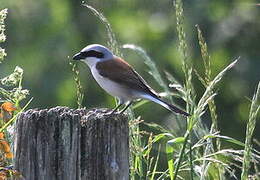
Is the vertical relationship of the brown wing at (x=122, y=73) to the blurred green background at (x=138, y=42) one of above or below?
below

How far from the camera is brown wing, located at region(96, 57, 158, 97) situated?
4.91 m

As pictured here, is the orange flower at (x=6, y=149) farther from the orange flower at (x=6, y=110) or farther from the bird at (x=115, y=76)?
the bird at (x=115, y=76)

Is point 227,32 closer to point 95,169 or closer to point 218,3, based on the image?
point 218,3

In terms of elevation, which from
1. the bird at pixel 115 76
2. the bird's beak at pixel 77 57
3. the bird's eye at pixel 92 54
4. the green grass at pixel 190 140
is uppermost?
the bird's eye at pixel 92 54

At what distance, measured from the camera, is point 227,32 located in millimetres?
15266

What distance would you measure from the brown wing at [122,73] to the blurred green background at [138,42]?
750 centimetres

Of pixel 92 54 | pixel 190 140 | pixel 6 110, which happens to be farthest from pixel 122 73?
pixel 6 110

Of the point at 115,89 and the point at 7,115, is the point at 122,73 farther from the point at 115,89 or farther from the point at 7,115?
the point at 7,115

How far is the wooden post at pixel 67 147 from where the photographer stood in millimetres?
2764

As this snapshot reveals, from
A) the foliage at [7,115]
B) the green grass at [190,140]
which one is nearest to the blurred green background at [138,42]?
the green grass at [190,140]

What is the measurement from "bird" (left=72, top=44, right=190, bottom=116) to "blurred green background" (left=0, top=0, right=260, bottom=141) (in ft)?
24.4

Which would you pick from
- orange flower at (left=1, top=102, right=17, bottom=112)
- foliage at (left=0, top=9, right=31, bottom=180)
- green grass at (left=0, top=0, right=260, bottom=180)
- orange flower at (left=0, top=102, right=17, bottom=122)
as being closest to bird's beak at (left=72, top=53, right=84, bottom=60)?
green grass at (left=0, top=0, right=260, bottom=180)

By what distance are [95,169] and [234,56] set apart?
1216cm

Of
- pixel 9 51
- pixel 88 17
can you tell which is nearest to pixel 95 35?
pixel 88 17
